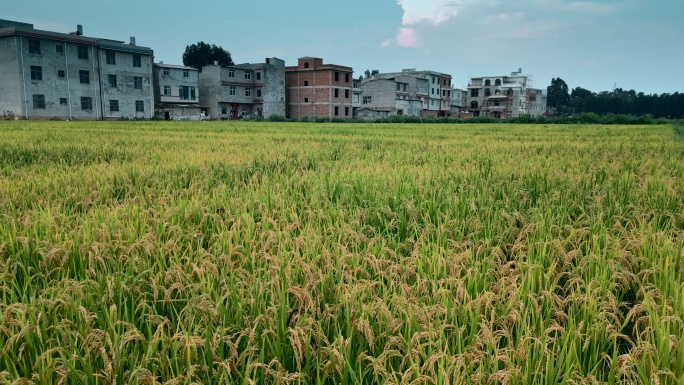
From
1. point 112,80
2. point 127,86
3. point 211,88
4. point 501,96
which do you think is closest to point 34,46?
point 112,80

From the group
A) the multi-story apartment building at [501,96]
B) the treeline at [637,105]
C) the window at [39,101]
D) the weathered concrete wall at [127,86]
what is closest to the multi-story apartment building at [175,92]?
the weathered concrete wall at [127,86]

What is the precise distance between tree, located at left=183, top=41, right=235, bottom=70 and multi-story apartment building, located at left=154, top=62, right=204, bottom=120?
28519mm

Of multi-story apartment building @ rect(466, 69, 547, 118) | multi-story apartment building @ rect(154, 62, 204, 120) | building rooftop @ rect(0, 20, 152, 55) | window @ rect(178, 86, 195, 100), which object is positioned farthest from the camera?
multi-story apartment building @ rect(466, 69, 547, 118)

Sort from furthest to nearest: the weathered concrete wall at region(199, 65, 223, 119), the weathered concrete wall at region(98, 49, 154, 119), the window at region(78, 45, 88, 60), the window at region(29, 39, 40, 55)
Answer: the weathered concrete wall at region(199, 65, 223, 119)
the weathered concrete wall at region(98, 49, 154, 119)
the window at region(78, 45, 88, 60)
the window at region(29, 39, 40, 55)

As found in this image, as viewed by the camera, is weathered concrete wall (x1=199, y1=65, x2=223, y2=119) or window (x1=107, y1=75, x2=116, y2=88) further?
weathered concrete wall (x1=199, y1=65, x2=223, y2=119)

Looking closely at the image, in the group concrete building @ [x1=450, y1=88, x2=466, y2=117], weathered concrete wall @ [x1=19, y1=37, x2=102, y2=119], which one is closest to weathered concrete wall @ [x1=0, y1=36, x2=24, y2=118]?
weathered concrete wall @ [x1=19, y1=37, x2=102, y2=119]

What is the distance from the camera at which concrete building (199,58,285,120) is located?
64338 millimetres

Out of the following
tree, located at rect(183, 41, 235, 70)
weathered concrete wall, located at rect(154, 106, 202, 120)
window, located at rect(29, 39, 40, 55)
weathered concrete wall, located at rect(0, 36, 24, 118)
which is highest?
tree, located at rect(183, 41, 235, 70)

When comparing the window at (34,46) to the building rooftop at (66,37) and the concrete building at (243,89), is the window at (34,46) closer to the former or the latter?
the building rooftop at (66,37)

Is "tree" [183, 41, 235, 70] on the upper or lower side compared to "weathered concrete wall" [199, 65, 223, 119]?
upper

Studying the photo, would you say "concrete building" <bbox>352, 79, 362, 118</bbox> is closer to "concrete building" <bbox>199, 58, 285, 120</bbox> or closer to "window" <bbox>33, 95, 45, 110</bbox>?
"concrete building" <bbox>199, 58, 285, 120</bbox>

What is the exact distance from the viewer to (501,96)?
9356 centimetres

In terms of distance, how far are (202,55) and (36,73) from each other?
152ft

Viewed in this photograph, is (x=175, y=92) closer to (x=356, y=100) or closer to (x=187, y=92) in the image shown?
(x=187, y=92)
